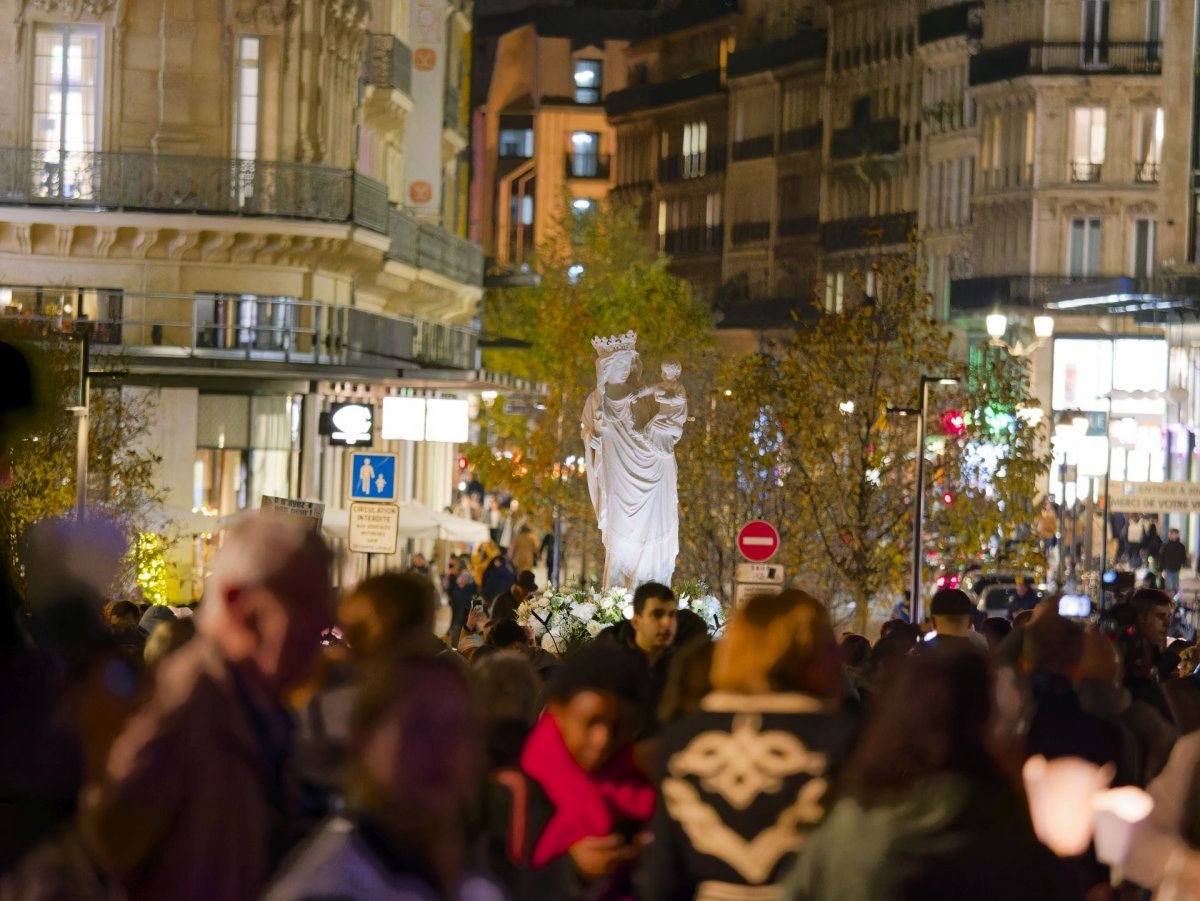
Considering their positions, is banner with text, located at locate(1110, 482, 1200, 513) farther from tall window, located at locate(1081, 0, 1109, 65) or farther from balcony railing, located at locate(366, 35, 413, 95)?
tall window, located at locate(1081, 0, 1109, 65)

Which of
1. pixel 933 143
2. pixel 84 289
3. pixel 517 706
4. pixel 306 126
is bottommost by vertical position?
pixel 517 706

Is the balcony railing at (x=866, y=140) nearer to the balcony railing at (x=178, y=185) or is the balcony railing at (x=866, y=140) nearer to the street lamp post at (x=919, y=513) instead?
the balcony railing at (x=178, y=185)

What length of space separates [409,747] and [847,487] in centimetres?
3357

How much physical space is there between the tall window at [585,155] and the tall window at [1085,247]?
6436cm

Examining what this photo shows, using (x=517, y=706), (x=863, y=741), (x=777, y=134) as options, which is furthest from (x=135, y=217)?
(x=777, y=134)

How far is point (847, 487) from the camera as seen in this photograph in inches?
1517

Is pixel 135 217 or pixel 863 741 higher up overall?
pixel 135 217

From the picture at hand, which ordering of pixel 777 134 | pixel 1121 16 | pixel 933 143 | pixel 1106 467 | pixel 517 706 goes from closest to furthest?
pixel 517 706 → pixel 1106 467 → pixel 1121 16 → pixel 933 143 → pixel 777 134

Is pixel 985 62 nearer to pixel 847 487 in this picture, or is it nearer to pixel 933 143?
pixel 933 143

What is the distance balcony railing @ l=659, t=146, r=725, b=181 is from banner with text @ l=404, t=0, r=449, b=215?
58311 millimetres

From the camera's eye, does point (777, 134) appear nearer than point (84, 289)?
No

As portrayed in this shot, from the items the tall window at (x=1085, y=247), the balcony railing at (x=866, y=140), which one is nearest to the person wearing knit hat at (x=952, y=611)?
the tall window at (x=1085, y=247)

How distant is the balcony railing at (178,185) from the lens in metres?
45.8

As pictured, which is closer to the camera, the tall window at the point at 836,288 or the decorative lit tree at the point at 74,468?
the decorative lit tree at the point at 74,468
